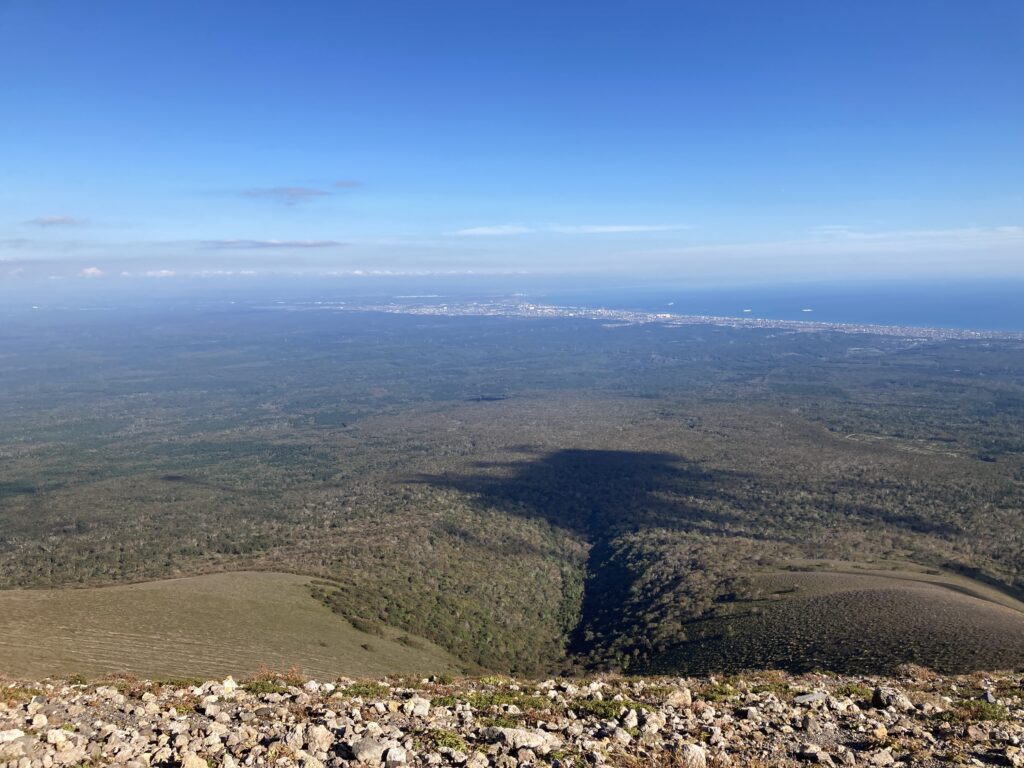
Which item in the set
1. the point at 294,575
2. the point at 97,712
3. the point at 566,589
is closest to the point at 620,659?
the point at 566,589

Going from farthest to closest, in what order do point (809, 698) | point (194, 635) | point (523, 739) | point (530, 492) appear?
1. point (530, 492)
2. point (194, 635)
3. point (809, 698)
4. point (523, 739)

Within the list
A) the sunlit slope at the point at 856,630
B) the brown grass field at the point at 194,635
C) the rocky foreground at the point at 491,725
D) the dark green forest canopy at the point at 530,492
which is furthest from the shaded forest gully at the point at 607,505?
the rocky foreground at the point at 491,725

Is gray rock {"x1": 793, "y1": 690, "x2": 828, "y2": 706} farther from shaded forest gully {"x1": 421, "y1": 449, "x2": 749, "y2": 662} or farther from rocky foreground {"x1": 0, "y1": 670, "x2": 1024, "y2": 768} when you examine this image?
shaded forest gully {"x1": 421, "y1": 449, "x2": 749, "y2": 662}

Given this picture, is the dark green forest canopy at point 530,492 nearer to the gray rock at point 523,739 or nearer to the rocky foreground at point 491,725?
the rocky foreground at point 491,725

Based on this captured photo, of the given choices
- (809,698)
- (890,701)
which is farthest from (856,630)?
(809,698)

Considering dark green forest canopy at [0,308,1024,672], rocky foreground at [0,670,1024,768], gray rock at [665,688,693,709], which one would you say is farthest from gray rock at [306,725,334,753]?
dark green forest canopy at [0,308,1024,672]

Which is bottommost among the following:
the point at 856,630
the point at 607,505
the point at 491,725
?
the point at 607,505

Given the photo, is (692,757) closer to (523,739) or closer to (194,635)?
(523,739)
